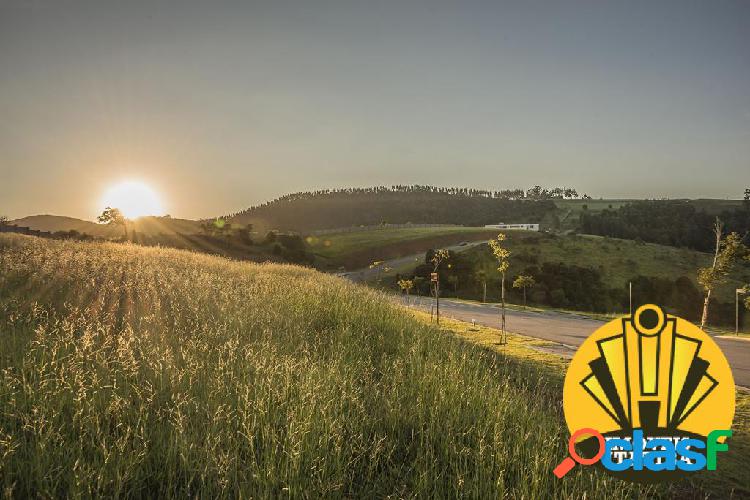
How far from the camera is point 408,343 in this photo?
7.87 m

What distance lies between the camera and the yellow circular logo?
2.45 metres

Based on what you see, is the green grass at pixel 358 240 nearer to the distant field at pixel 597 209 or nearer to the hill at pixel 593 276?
the hill at pixel 593 276

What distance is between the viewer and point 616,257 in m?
57.0

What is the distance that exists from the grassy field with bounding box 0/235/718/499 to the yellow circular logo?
0.86 metres

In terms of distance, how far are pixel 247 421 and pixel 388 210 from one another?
16483cm

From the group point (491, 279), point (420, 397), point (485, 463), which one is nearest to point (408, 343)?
point (420, 397)

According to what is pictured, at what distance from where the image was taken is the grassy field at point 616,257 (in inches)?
2039

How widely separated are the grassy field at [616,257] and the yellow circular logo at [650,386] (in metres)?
49.2

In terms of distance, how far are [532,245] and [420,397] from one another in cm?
5724

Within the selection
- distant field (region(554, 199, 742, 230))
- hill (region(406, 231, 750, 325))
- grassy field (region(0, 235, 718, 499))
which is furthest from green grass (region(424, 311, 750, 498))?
distant field (region(554, 199, 742, 230))

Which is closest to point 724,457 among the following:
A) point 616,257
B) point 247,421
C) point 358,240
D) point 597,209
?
point 247,421

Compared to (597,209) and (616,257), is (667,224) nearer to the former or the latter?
(597,209)

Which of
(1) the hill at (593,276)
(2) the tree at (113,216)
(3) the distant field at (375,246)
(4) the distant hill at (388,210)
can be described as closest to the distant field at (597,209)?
(4) the distant hill at (388,210)

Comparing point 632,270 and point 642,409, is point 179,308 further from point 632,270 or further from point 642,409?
point 632,270
